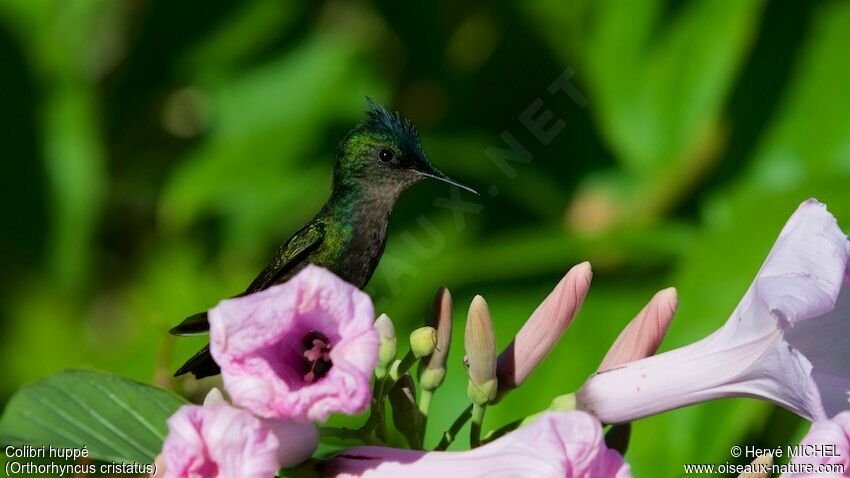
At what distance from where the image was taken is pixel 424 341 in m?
1.09

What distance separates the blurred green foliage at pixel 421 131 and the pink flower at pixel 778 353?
1.14 meters

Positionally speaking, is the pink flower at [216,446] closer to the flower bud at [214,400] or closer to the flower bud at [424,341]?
the flower bud at [214,400]

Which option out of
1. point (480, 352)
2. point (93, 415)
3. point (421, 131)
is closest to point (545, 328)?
point (480, 352)

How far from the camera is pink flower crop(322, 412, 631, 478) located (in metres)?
0.91

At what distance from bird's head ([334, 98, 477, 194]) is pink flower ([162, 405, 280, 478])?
0.84 ft

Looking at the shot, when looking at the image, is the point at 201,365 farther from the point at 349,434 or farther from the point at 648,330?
the point at 648,330

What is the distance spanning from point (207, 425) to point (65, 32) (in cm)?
193

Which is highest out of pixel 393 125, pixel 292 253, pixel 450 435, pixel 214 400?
pixel 393 125

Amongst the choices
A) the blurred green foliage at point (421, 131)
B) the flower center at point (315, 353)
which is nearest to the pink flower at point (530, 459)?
the flower center at point (315, 353)

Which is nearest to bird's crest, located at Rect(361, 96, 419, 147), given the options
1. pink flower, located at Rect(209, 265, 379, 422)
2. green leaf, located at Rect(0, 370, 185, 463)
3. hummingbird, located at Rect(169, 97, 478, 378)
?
hummingbird, located at Rect(169, 97, 478, 378)

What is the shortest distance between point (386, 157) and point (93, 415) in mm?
399

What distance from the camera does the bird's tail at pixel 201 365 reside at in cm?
99

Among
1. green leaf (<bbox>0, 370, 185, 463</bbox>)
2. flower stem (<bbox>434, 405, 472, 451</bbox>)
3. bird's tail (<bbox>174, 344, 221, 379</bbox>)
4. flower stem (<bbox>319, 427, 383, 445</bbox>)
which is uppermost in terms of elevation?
bird's tail (<bbox>174, 344, 221, 379</bbox>)

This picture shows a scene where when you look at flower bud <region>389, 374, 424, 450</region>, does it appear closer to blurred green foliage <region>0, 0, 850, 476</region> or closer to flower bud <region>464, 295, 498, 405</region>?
flower bud <region>464, 295, 498, 405</region>
